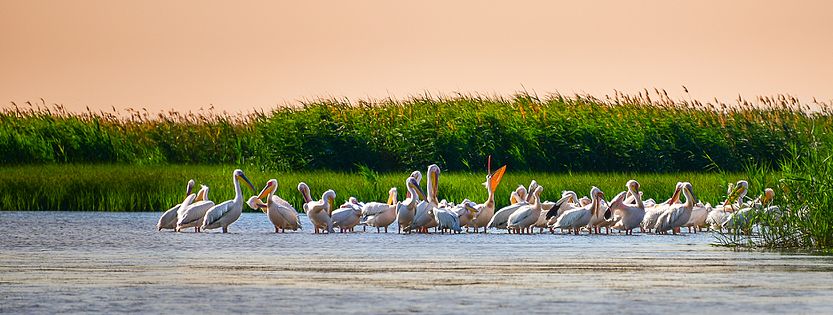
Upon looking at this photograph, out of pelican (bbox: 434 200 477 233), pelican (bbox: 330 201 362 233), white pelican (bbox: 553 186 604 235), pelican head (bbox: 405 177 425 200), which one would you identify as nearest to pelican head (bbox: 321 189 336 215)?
pelican (bbox: 330 201 362 233)

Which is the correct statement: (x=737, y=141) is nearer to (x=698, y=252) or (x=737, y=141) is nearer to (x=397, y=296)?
(x=698, y=252)

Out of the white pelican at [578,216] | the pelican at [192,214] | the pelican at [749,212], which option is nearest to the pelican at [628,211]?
the white pelican at [578,216]

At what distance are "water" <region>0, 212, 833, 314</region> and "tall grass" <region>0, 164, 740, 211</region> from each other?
661 cm

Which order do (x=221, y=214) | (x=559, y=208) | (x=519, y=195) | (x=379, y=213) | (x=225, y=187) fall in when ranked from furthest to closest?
(x=225, y=187) < (x=519, y=195) < (x=559, y=208) < (x=379, y=213) < (x=221, y=214)

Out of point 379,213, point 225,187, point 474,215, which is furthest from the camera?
point 225,187

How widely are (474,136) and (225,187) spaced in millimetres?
7932

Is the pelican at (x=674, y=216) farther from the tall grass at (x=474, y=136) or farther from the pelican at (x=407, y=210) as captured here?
the tall grass at (x=474, y=136)

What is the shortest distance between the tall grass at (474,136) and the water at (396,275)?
13.7 m

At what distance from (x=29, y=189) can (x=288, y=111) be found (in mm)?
8573

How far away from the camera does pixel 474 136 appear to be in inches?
1294

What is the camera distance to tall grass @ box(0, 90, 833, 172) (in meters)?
32.2

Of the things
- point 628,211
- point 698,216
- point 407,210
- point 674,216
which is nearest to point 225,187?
point 407,210

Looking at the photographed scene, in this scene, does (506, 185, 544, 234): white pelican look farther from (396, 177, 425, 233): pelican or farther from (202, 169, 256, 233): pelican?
(202, 169, 256, 233): pelican

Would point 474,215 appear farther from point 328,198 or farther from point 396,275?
point 396,275
